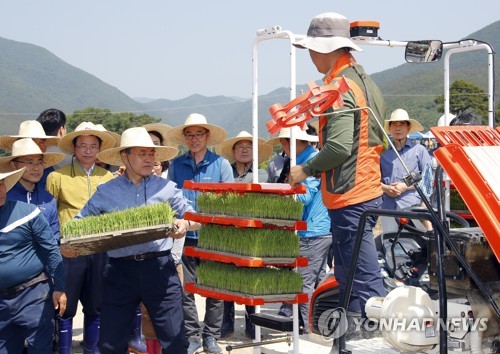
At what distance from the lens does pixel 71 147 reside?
7.73 metres

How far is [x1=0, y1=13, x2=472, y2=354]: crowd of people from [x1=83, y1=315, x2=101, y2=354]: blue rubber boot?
12 millimetres

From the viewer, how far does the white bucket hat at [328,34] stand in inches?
198

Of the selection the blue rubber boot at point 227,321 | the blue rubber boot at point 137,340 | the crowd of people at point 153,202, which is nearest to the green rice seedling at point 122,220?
the crowd of people at point 153,202

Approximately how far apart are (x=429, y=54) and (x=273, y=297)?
7.15 feet

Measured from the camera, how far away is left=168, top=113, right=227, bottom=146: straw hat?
7.91 metres

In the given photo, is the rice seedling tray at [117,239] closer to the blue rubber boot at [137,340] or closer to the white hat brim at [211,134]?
the blue rubber boot at [137,340]

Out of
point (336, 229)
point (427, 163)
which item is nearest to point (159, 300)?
point (336, 229)

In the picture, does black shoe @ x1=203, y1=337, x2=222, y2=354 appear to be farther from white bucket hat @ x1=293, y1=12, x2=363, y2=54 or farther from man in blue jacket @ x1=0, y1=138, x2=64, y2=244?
white bucket hat @ x1=293, y1=12, x2=363, y2=54

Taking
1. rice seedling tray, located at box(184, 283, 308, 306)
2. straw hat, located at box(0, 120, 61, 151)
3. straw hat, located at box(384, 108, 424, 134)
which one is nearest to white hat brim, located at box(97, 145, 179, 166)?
rice seedling tray, located at box(184, 283, 308, 306)

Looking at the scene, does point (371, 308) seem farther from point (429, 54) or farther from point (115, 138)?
point (115, 138)

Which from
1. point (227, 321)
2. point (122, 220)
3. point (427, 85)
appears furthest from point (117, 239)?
point (427, 85)

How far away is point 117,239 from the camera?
5.22 m

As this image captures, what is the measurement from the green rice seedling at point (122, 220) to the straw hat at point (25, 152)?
1819mm

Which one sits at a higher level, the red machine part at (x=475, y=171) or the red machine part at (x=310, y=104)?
the red machine part at (x=310, y=104)
